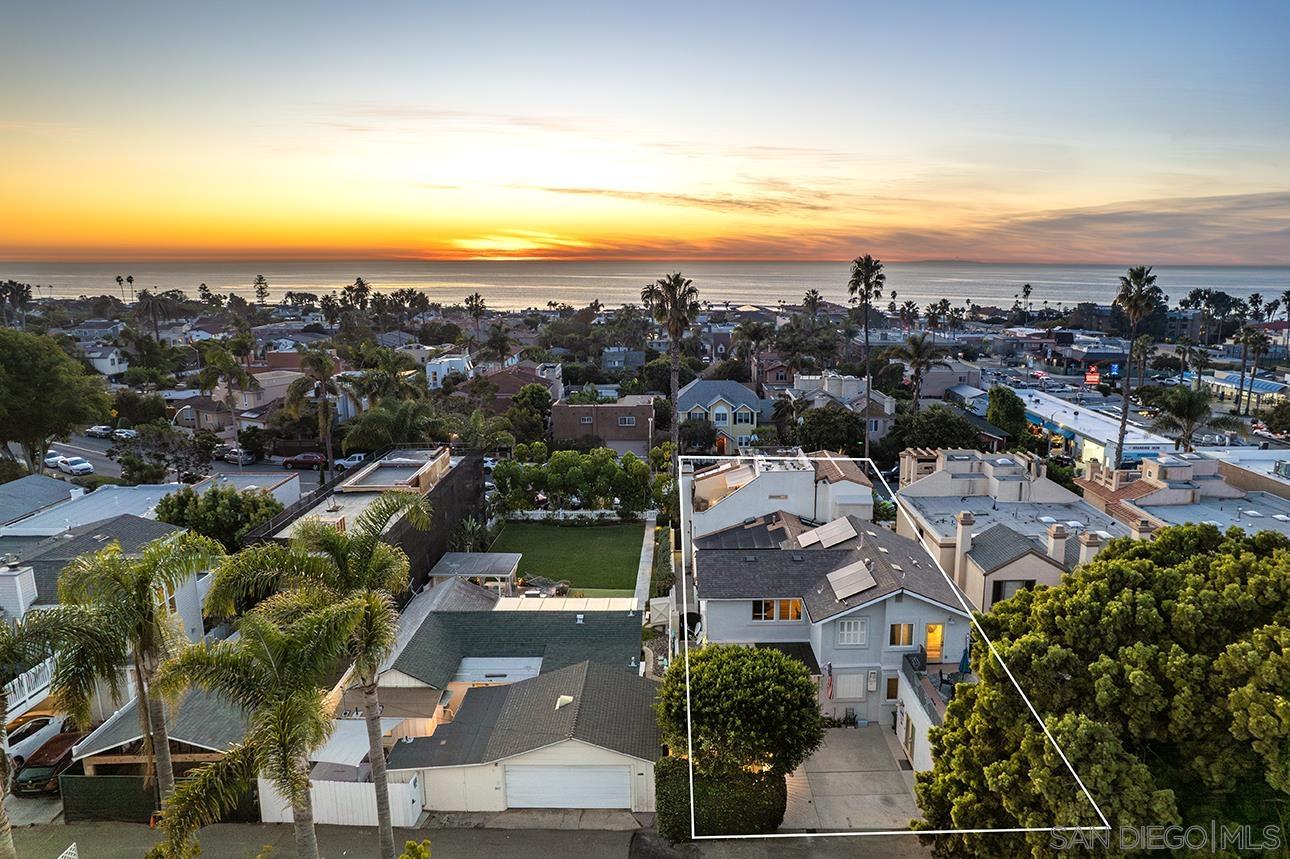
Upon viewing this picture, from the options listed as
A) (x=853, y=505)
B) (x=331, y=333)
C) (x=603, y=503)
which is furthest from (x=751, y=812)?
(x=331, y=333)

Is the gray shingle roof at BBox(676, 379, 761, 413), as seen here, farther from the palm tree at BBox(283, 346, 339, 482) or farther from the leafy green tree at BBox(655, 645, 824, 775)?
the leafy green tree at BBox(655, 645, 824, 775)

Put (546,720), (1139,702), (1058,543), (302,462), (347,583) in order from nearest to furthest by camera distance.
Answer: (1139,702) → (347,583) → (546,720) → (1058,543) → (302,462)

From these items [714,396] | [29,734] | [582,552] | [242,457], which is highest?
[714,396]

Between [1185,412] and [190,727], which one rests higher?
[1185,412]

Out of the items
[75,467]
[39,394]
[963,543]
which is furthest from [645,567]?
[75,467]

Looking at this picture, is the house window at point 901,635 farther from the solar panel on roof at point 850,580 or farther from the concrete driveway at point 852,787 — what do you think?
the concrete driveway at point 852,787

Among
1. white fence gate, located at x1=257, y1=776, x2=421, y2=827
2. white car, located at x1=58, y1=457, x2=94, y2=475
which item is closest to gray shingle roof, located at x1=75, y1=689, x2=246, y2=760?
white fence gate, located at x1=257, y1=776, x2=421, y2=827

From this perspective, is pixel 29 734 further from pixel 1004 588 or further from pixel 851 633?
pixel 1004 588
